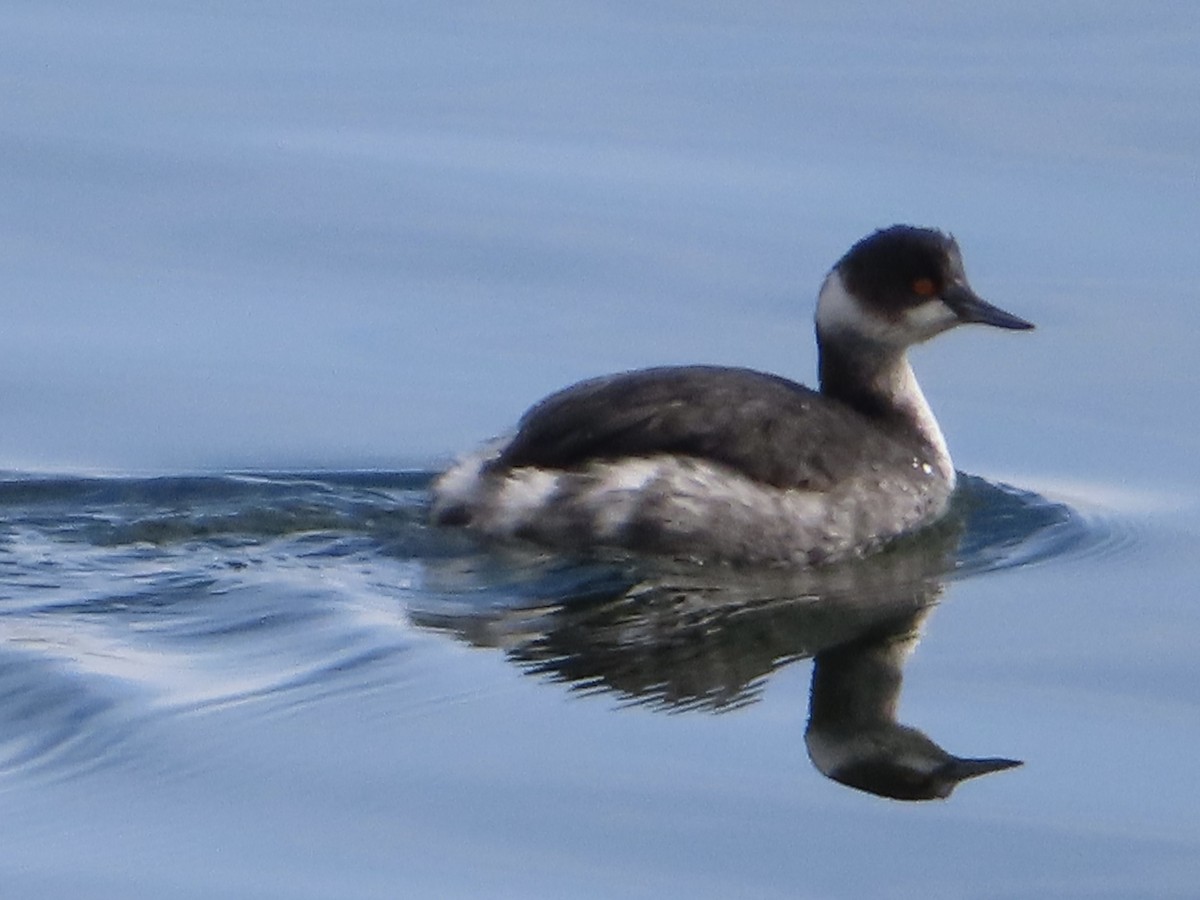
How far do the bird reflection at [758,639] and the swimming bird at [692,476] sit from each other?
10 centimetres

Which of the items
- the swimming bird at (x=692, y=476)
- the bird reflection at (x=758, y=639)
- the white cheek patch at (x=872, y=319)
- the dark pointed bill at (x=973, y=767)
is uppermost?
the white cheek patch at (x=872, y=319)

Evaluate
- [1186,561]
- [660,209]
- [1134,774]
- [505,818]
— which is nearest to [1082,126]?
[660,209]

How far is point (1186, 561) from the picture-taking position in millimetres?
8336

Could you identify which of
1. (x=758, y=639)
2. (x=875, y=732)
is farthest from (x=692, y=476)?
(x=875, y=732)

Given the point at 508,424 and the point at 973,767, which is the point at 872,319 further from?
the point at 973,767

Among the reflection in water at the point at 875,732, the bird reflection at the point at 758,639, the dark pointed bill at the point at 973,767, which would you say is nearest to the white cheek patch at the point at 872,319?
the bird reflection at the point at 758,639

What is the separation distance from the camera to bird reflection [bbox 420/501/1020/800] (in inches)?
276

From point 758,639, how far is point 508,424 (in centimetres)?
186

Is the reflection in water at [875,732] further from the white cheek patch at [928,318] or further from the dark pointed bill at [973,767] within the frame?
the white cheek patch at [928,318]

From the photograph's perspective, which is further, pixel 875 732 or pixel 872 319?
pixel 872 319

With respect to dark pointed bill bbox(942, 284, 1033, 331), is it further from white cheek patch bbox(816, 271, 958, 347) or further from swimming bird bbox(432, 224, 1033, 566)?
swimming bird bbox(432, 224, 1033, 566)

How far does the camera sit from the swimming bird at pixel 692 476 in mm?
8234

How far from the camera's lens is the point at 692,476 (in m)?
8.24

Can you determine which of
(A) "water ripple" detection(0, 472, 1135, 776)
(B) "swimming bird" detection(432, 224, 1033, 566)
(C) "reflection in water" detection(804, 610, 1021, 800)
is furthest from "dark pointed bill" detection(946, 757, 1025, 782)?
(B) "swimming bird" detection(432, 224, 1033, 566)
